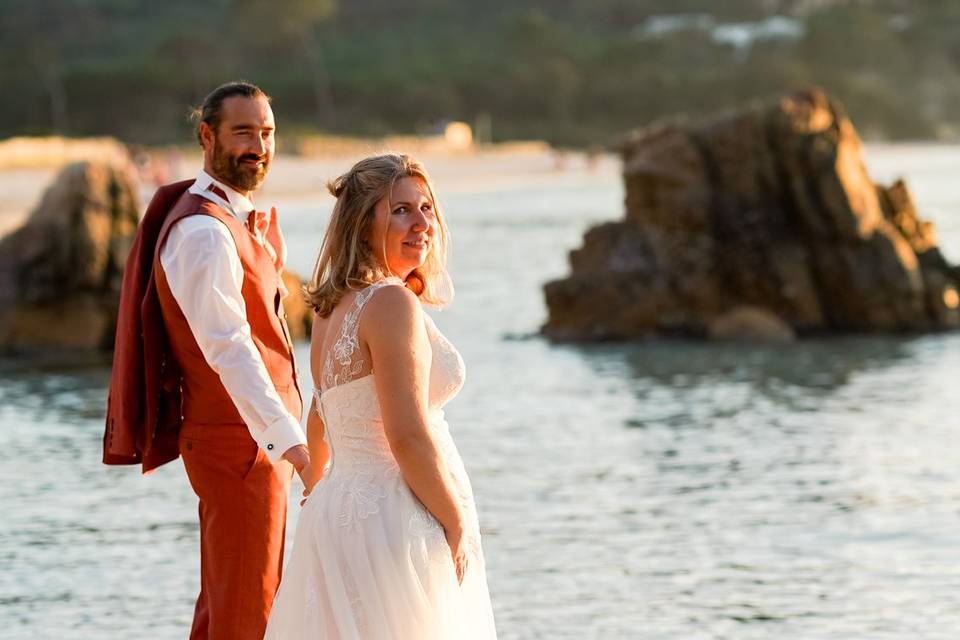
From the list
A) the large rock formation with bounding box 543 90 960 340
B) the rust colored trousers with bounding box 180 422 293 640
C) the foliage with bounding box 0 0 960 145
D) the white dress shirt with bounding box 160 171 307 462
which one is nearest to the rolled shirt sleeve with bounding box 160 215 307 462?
the white dress shirt with bounding box 160 171 307 462

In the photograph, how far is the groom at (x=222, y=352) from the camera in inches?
178

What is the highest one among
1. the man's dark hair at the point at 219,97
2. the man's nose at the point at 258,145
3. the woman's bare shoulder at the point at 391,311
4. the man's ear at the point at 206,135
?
the man's dark hair at the point at 219,97

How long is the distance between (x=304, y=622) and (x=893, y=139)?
461 feet

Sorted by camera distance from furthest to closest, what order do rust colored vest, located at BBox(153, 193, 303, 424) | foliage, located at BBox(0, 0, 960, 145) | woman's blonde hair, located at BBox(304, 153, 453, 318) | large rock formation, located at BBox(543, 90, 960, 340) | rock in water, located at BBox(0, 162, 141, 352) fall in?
1. foliage, located at BBox(0, 0, 960, 145)
2. large rock formation, located at BBox(543, 90, 960, 340)
3. rock in water, located at BBox(0, 162, 141, 352)
4. rust colored vest, located at BBox(153, 193, 303, 424)
5. woman's blonde hair, located at BBox(304, 153, 453, 318)

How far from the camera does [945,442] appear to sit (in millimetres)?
12328

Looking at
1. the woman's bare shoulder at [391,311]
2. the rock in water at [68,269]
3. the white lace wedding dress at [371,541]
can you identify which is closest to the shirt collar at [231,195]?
the white lace wedding dress at [371,541]

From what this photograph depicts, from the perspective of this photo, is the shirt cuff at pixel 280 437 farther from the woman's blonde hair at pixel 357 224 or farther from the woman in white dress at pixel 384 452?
the woman's blonde hair at pixel 357 224

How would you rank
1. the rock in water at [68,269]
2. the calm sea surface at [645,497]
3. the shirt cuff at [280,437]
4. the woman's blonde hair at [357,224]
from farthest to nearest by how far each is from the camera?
the rock in water at [68,269] → the calm sea surface at [645,497] → the shirt cuff at [280,437] → the woman's blonde hair at [357,224]

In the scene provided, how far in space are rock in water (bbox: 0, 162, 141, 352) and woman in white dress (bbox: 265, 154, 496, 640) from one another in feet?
49.0

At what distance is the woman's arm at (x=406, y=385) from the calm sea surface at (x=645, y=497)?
3.32 metres

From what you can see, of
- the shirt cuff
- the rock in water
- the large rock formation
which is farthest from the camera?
the large rock formation

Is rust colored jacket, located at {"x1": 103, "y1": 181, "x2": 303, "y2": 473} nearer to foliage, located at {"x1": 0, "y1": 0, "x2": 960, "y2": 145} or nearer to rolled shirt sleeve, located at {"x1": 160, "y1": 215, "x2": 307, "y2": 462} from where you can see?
rolled shirt sleeve, located at {"x1": 160, "y1": 215, "x2": 307, "y2": 462}

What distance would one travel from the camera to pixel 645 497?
33.3 feet

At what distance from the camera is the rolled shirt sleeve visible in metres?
4.47
